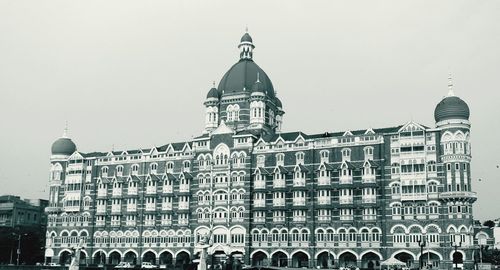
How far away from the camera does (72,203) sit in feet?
342

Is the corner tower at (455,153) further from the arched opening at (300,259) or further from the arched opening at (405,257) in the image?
the arched opening at (300,259)

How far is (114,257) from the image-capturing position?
99.9 m

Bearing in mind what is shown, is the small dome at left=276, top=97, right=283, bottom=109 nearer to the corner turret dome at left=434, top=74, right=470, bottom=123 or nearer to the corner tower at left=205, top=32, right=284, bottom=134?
the corner tower at left=205, top=32, right=284, bottom=134

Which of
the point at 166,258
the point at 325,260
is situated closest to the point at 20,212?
the point at 166,258

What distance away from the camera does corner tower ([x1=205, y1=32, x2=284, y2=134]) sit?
97125mm

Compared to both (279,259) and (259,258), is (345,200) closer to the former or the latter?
(279,259)

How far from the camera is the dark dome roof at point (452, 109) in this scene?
78438 millimetres

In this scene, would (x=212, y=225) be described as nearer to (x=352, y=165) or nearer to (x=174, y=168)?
(x=174, y=168)

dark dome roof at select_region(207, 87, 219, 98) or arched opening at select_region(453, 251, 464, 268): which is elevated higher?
dark dome roof at select_region(207, 87, 219, 98)

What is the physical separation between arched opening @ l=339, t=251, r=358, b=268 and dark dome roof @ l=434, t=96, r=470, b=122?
2171 cm

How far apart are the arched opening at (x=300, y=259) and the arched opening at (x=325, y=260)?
215 cm

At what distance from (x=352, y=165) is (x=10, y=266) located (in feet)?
169

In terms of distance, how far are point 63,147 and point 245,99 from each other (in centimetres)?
3482

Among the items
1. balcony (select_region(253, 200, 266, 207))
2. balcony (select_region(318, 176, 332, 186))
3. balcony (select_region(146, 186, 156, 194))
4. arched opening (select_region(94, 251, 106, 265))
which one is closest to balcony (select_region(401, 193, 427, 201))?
balcony (select_region(318, 176, 332, 186))
